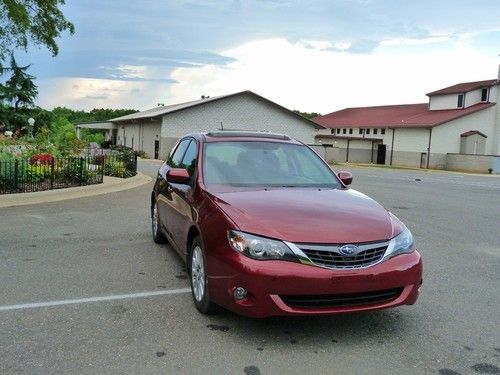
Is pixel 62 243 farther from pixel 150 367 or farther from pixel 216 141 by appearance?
pixel 150 367

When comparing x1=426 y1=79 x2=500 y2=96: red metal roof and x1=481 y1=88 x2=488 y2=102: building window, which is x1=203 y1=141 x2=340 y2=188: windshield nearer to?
x1=426 y1=79 x2=500 y2=96: red metal roof

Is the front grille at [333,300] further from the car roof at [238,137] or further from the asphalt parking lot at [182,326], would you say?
the car roof at [238,137]

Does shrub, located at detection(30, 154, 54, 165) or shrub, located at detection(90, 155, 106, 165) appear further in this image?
shrub, located at detection(90, 155, 106, 165)

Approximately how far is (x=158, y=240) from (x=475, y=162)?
46.8 meters

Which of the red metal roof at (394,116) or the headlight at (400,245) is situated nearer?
the headlight at (400,245)

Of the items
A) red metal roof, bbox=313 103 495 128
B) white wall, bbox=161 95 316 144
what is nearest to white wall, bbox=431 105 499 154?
red metal roof, bbox=313 103 495 128

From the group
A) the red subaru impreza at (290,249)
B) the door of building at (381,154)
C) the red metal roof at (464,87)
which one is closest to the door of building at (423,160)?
the door of building at (381,154)

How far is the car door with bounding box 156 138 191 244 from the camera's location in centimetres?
619

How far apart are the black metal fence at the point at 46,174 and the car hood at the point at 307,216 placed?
9362 mm

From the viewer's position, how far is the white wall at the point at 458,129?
50906 millimetres

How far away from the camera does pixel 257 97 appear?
42.8m

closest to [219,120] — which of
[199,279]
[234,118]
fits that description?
[234,118]

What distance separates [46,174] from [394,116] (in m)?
51.5

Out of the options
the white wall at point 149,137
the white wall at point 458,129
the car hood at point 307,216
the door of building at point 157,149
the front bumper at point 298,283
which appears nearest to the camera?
the front bumper at point 298,283
